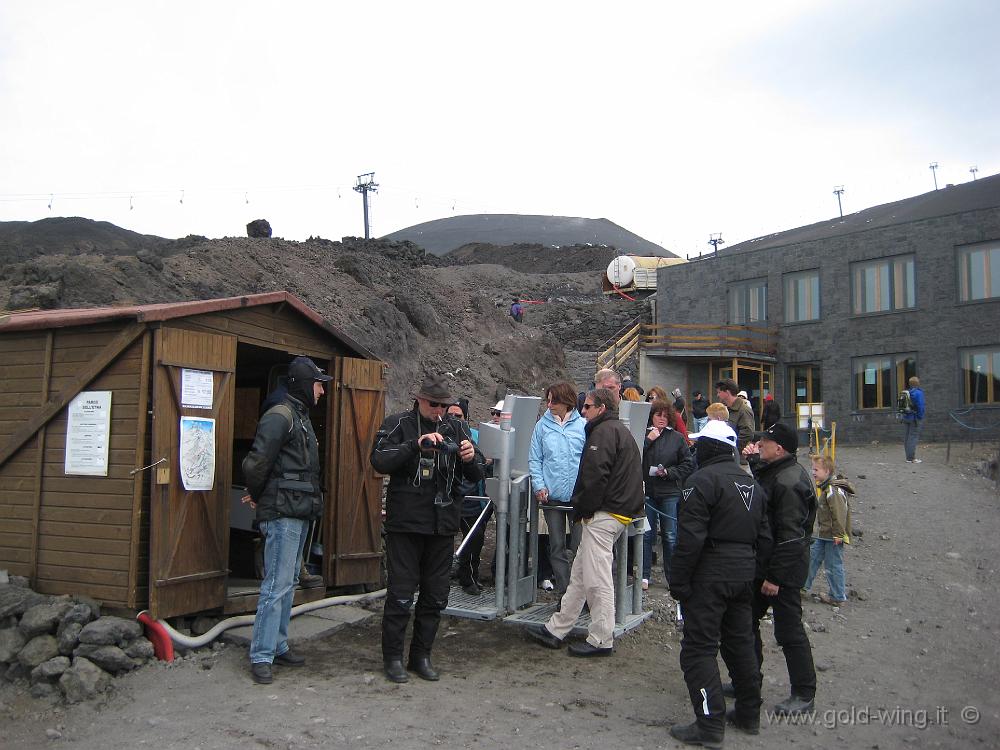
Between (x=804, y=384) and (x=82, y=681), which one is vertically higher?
(x=804, y=384)

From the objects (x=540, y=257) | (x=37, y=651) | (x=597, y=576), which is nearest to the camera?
(x=37, y=651)

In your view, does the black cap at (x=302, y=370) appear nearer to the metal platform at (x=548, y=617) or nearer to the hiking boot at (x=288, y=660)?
the hiking boot at (x=288, y=660)

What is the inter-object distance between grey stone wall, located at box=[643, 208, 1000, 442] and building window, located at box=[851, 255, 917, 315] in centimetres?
22

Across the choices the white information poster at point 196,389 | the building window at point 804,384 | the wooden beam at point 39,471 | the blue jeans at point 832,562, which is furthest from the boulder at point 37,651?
the building window at point 804,384

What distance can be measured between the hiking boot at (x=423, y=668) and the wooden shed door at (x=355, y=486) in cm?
219

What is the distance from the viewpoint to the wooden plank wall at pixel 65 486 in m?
6.06

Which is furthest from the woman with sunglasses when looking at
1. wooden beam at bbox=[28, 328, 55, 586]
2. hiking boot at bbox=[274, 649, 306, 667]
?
wooden beam at bbox=[28, 328, 55, 586]

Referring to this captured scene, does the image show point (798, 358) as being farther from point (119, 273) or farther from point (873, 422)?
point (119, 273)

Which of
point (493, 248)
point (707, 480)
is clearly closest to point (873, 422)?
point (707, 480)

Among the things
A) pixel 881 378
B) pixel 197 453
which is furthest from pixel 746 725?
pixel 881 378

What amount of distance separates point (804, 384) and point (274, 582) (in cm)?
2421

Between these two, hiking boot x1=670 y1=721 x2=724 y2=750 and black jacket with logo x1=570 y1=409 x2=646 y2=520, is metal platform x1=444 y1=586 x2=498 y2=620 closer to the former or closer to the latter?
black jacket with logo x1=570 y1=409 x2=646 y2=520

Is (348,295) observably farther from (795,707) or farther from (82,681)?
(795,707)

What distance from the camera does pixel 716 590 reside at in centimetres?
490
